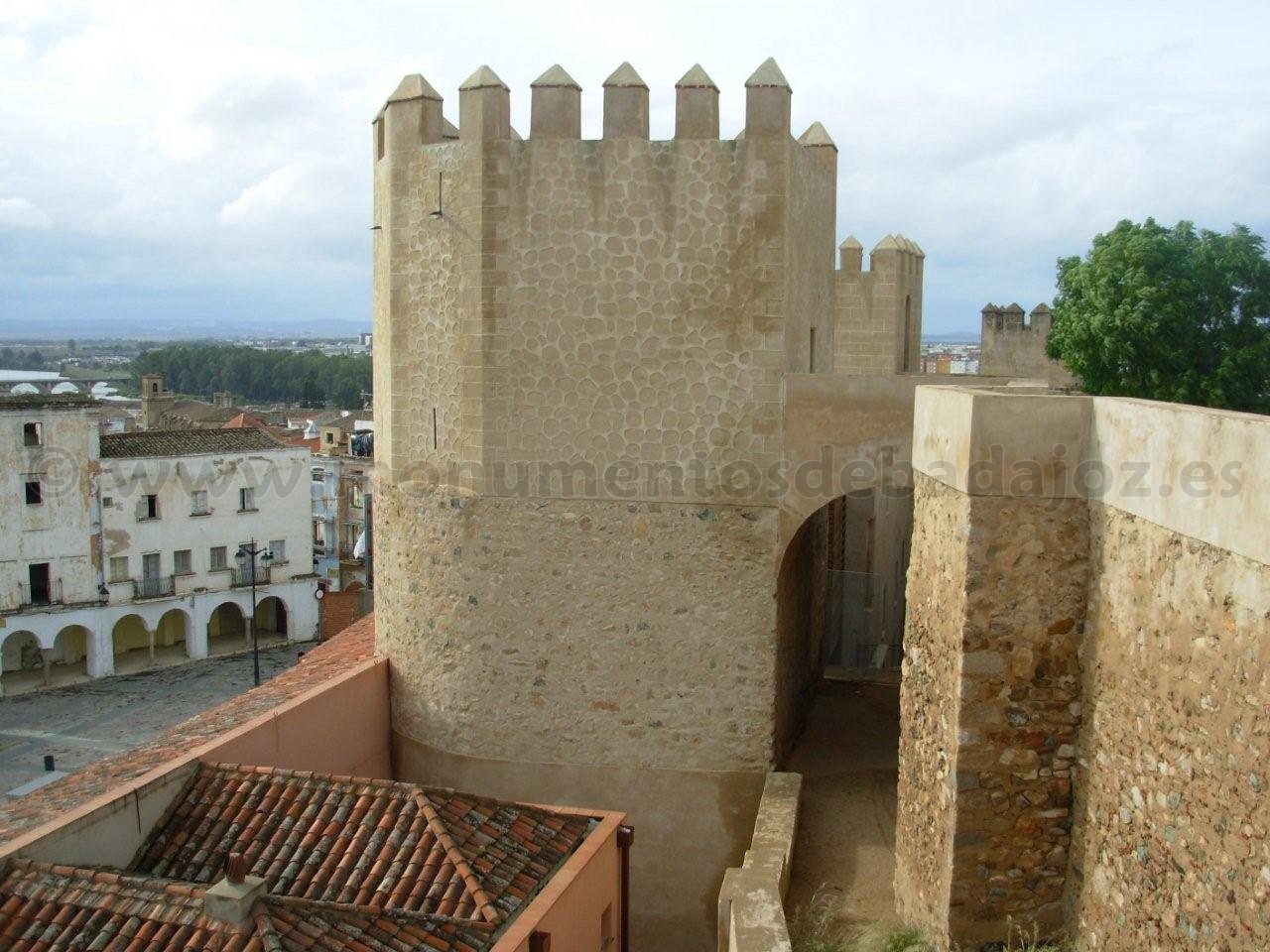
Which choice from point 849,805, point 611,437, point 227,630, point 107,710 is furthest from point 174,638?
point 849,805

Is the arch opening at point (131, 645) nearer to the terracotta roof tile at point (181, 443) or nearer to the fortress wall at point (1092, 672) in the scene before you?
the terracotta roof tile at point (181, 443)

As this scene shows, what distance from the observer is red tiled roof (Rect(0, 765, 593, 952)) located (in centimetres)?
569

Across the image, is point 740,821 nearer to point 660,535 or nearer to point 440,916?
point 660,535

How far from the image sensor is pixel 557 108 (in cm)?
859

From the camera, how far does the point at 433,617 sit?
924 centimetres

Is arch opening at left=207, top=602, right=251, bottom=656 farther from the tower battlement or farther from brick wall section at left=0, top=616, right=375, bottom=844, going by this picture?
the tower battlement

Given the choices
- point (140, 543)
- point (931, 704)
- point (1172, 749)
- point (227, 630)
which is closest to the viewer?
point (1172, 749)

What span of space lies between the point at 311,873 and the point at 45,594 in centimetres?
2297

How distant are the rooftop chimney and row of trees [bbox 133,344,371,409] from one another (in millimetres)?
80474

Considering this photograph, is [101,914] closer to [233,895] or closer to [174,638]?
[233,895]

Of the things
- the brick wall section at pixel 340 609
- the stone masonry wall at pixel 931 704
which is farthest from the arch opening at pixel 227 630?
the stone masonry wall at pixel 931 704

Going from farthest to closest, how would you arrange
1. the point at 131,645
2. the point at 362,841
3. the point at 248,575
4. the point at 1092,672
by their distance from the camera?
the point at 248,575, the point at 131,645, the point at 362,841, the point at 1092,672

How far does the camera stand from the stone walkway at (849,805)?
7.59m

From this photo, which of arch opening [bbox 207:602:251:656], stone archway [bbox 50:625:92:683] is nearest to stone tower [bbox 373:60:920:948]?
stone archway [bbox 50:625:92:683]
